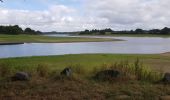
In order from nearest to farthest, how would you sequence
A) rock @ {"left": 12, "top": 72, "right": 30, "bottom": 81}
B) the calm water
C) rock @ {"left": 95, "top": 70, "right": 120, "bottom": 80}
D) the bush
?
rock @ {"left": 12, "top": 72, "right": 30, "bottom": 81}, rock @ {"left": 95, "top": 70, "right": 120, "bottom": 80}, the bush, the calm water

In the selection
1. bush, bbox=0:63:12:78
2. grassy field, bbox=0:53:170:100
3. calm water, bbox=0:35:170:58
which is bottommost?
calm water, bbox=0:35:170:58

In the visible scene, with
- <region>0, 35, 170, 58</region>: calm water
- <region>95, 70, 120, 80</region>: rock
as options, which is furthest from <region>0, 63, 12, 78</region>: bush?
<region>0, 35, 170, 58</region>: calm water

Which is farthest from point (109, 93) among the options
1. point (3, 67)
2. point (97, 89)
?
point (3, 67)

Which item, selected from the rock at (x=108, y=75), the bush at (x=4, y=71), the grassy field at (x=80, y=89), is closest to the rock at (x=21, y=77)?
the grassy field at (x=80, y=89)

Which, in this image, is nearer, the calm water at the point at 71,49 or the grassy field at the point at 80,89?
the grassy field at the point at 80,89

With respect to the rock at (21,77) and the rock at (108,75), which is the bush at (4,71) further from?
the rock at (108,75)

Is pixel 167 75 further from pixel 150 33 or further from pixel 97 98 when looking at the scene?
pixel 150 33

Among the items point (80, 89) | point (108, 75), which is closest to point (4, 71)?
point (80, 89)

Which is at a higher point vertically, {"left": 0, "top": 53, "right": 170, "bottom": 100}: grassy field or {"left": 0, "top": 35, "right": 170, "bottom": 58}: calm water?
{"left": 0, "top": 53, "right": 170, "bottom": 100}: grassy field

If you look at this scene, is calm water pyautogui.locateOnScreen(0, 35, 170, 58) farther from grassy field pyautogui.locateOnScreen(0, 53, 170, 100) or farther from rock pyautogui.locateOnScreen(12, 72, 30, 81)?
grassy field pyautogui.locateOnScreen(0, 53, 170, 100)

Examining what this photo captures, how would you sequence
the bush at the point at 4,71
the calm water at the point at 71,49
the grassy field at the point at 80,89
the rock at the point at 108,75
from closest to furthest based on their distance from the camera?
the grassy field at the point at 80,89, the rock at the point at 108,75, the bush at the point at 4,71, the calm water at the point at 71,49

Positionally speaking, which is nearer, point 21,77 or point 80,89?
point 80,89

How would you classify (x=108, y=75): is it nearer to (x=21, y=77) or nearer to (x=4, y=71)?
(x=21, y=77)

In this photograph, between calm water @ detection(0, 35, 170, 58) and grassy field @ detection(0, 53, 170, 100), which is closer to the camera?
grassy field @ detection(0, 53, 170, 100)
